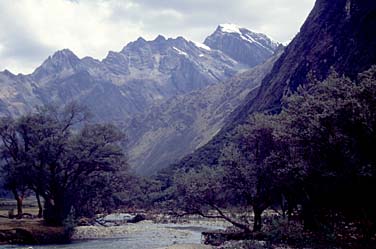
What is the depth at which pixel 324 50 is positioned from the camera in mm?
128125

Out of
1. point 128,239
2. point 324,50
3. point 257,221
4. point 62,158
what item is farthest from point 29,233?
point 324,50

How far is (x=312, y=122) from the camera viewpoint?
31766mm

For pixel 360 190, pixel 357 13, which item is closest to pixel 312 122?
pixel 360 190

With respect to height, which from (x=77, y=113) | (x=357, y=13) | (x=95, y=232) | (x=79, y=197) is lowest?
(x=95, y=232)

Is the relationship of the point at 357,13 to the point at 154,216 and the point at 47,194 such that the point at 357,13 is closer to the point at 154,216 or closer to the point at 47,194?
the point at 154,216

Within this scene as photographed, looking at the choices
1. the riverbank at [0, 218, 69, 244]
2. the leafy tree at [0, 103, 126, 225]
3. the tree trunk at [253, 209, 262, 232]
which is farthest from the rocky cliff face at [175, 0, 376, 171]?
the tree trunk at [253, 209, 262, 232]

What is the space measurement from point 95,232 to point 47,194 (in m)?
8.04

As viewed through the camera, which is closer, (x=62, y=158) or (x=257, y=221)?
(x=257, y=221)

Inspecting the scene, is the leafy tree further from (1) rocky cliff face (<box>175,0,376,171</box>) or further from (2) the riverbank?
A: (1) rocky cliff face (<box>175,0,376,171</box>)

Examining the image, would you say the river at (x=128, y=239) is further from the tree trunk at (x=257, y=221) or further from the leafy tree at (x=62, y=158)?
the tree trunk at (x=257, y=221)

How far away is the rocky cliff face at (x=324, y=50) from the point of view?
3851 inches

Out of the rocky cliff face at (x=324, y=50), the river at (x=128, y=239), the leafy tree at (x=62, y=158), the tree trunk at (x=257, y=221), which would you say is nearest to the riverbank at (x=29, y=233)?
the river at (x=128, y=239)

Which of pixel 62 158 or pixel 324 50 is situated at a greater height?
pixel 324 50

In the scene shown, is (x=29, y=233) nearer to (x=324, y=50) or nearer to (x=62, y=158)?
(x=62, y=158)
